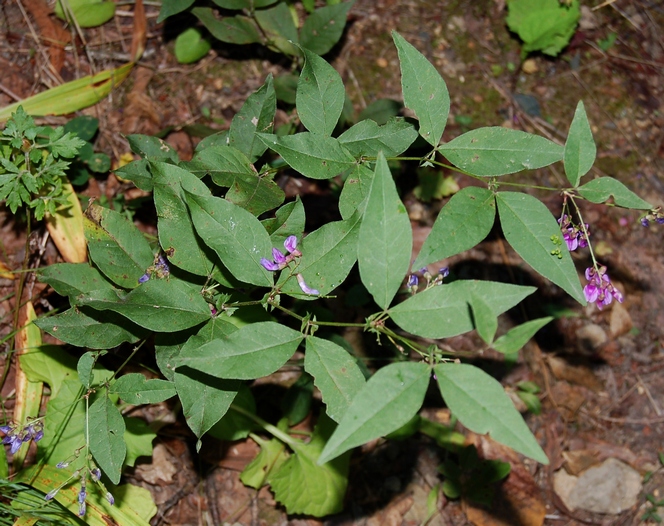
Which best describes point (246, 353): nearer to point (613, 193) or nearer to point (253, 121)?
point (253, 121)

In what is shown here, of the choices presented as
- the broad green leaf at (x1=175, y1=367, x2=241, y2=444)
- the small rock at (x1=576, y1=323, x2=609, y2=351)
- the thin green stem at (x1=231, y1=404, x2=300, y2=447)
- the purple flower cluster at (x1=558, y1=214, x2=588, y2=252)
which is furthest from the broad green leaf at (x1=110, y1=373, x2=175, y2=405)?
the small rock at (x1=576, y1=323, x2=609, y2=351)

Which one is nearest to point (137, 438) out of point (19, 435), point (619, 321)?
point (19, 435)

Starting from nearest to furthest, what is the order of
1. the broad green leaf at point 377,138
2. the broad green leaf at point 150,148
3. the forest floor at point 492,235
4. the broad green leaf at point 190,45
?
1. the broad green leaf at point 377,138
2. the broad green leaf at point 150,148
3. the forest floor at point 492,235
4. the broad green leaf at point 190,45

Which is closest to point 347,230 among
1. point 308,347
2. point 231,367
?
point 308,347

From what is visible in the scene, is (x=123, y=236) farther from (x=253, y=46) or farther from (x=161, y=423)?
(x=253, y=46)

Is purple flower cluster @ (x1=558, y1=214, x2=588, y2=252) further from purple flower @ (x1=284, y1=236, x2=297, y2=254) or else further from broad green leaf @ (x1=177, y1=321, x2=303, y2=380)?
broad green leaf @ (x1=177, y1=321, x2=303, y2=380)

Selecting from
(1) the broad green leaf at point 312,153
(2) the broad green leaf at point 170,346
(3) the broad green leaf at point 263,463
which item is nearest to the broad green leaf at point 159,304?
(2) the broad green leaf at point 170,346

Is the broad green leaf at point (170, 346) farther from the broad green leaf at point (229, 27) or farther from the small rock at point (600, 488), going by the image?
the small rock at point (600, 488)
